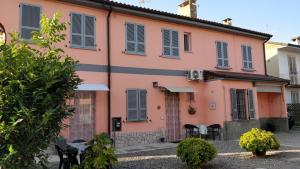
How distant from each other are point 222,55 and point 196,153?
11757 millimetres

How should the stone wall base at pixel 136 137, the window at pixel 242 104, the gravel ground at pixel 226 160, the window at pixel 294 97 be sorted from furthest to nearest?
the window at pixel 294 97, the window at pixel 242 104, the stone wall base at pixel 136 137, the gravel ground at pixel 226 160

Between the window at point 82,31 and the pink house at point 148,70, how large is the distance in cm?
5

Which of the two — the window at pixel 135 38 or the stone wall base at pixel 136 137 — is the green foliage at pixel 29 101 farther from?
the window at pixel 135 38

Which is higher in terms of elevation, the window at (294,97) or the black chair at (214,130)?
the window at (294,97)

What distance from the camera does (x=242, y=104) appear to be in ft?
59.1

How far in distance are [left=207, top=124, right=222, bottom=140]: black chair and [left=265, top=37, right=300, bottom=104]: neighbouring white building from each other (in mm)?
11421

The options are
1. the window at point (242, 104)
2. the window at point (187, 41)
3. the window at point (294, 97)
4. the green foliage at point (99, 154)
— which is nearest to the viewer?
the green foliage at point (99, 154)

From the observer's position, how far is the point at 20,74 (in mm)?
5723

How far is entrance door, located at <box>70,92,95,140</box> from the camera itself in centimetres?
1333

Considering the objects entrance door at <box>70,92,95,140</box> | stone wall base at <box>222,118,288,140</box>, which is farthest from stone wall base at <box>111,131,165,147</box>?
stone wall base at <box>222,118,288,140</box>

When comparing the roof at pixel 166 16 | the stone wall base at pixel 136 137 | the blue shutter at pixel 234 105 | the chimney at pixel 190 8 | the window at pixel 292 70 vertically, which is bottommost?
the stone wall base at pixel 136 137

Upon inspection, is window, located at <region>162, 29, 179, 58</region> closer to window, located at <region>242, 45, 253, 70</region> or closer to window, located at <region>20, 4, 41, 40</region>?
window, located at <region>242, 45, 253, 70</region>

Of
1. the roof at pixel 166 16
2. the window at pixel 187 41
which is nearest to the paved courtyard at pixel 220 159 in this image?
the window at pixel 187 41

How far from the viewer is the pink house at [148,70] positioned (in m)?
13.7
